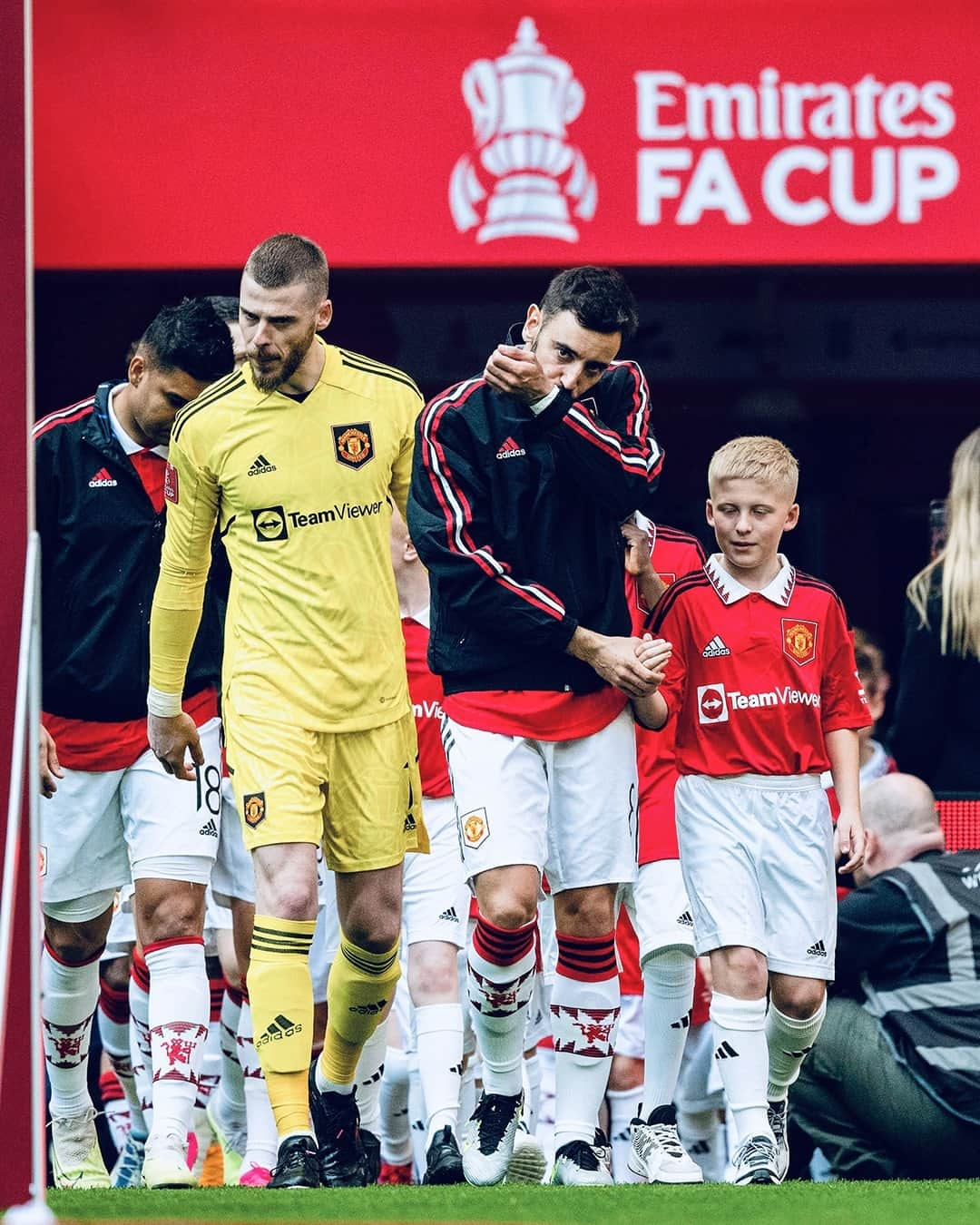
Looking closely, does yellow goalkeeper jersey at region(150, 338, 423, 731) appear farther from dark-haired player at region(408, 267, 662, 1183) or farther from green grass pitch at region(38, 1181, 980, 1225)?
green grass pitch at region(38, 1181, 980, 1225)

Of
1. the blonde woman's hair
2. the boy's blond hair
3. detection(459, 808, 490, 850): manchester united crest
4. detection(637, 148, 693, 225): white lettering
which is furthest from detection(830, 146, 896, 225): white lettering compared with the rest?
detection(459, 808, 490, 850): manchester united crest

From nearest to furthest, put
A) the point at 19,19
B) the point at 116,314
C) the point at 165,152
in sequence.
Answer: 1. the point at 19,19
2. the point at 165,152
3. the point at 116,314

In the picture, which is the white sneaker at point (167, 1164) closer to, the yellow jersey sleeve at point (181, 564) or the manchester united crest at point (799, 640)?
the yellow jersey sleeve at point (181, 564)

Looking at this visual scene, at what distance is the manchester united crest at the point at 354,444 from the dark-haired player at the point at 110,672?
73cm

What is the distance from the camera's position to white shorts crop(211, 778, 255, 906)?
6801mm

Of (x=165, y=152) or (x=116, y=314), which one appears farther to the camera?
(x=116, y=314)

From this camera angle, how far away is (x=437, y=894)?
6855 millimetres

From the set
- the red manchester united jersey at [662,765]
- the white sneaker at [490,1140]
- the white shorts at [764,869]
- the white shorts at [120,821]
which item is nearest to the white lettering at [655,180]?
the red manchester united jersey at [662,765]

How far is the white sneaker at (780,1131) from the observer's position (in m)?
5.87

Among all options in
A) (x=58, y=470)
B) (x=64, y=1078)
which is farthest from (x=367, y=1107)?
(x=58, y=470)

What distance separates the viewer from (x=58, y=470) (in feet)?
20.7

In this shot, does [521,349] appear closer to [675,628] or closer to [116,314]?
[675,628]

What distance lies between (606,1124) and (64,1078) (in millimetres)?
1773

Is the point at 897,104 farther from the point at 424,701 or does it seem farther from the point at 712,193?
the point at 424,701
